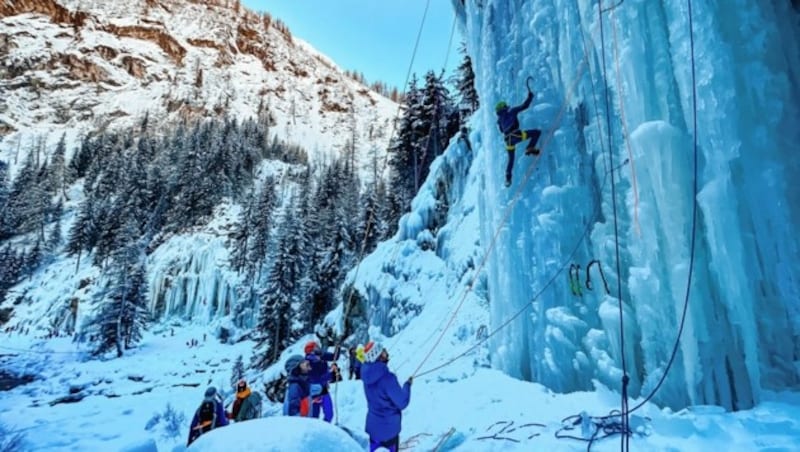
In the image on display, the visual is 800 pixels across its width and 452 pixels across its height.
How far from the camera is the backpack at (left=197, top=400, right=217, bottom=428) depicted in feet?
15.9

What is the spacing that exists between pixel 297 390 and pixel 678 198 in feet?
14.7

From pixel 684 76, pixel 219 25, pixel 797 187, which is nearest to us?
pixel 797 187

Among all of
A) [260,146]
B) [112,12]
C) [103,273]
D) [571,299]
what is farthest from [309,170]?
[112,12]

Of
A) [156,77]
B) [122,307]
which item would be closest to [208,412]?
[122,307]

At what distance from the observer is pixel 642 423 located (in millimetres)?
3424

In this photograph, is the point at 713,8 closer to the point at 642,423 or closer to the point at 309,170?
the point at 642,423

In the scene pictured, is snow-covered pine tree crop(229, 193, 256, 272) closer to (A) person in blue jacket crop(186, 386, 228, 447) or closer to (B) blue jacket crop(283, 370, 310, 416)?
(A) person in blue jacket crop(186, 386, 228, 447)

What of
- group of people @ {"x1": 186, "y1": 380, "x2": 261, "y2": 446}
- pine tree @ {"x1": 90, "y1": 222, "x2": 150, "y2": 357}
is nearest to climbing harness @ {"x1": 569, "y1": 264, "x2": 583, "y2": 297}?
group of people @ {"x1": 186, "y1": 380, "x2": 261, "y2": 446}

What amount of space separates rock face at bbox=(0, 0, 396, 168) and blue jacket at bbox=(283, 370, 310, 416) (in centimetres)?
5721

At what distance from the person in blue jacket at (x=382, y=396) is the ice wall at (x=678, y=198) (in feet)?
7.57

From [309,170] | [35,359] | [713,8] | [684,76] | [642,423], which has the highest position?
[309,170]

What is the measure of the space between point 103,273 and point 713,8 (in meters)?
37.7

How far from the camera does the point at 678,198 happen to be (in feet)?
11.8

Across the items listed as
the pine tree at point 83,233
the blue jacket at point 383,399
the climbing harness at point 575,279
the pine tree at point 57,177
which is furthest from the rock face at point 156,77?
the blue jacket at point 383,399
